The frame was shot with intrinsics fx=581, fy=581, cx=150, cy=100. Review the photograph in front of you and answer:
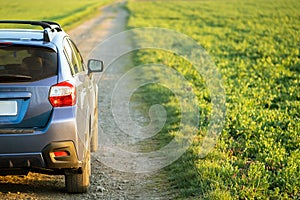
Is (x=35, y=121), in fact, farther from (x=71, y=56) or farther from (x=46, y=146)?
(x=71, y=56)

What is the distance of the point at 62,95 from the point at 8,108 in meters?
0.52

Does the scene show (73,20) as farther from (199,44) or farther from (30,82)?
(30,82)

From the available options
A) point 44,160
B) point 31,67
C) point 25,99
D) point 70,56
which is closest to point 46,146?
point 44,160

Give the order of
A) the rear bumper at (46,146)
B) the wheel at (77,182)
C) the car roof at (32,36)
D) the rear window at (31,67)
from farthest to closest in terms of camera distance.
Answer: the wheel at (77,182)
the car roof at (32,36)
the rear window at (31,67)
the rear bumper at (46,146)

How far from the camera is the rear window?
5551 millimetres

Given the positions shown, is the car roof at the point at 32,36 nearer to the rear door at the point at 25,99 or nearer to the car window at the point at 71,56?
the car window at the point at 71,56

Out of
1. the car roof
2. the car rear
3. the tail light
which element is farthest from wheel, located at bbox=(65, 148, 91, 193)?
the car roof

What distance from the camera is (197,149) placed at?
7.69 metres

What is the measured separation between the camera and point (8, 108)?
5441 mm

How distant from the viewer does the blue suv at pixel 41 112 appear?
5.41 m

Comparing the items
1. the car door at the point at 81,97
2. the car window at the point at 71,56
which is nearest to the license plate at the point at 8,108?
the car door at the point at 81,97

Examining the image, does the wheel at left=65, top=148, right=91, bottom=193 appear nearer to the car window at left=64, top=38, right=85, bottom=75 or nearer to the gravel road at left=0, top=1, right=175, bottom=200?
the gravel road at left=0, top=1, right=175, bottom=200


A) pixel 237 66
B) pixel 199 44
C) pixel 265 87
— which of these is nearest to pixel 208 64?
pixel 237 66

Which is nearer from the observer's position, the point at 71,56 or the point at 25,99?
the point at 25,99
